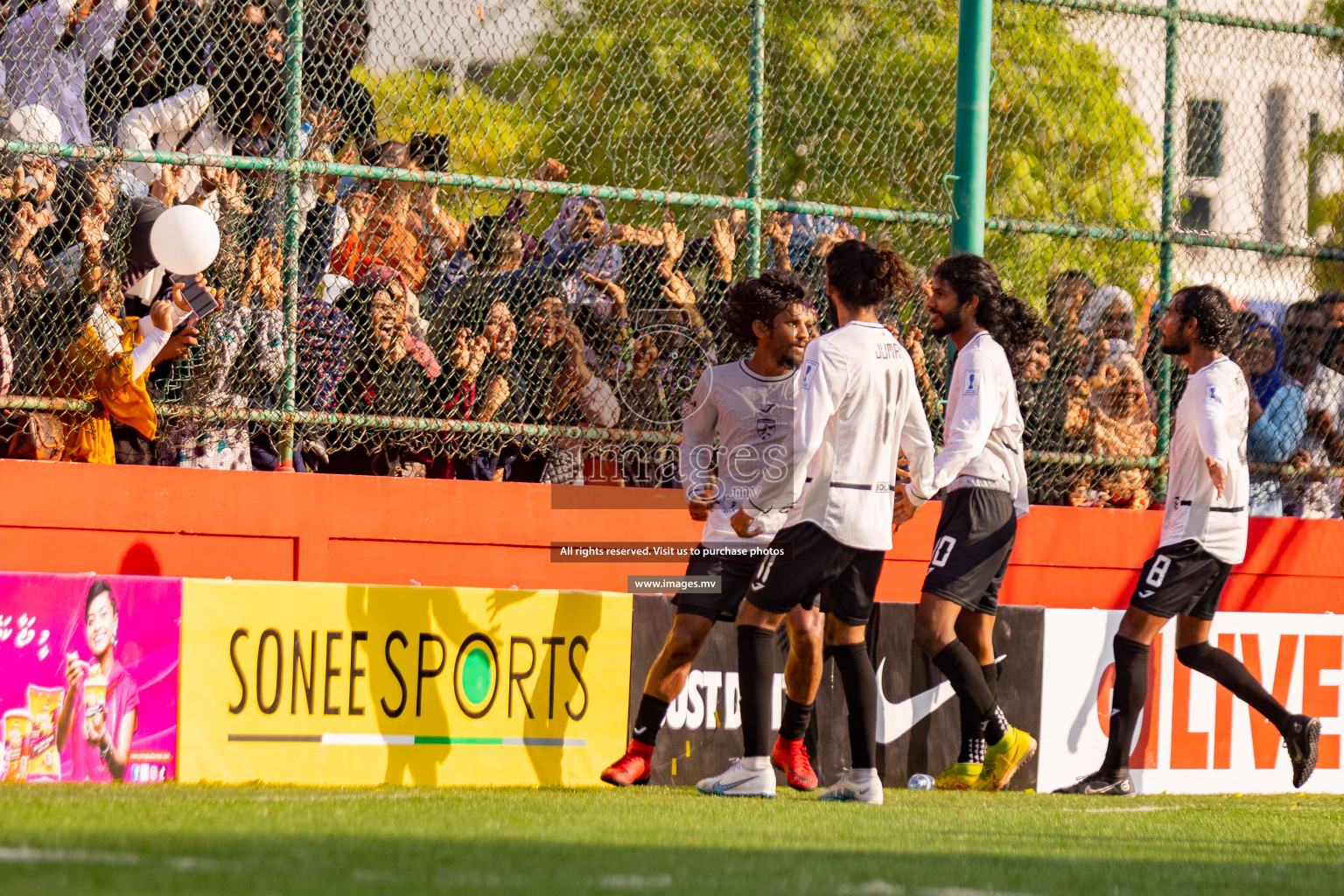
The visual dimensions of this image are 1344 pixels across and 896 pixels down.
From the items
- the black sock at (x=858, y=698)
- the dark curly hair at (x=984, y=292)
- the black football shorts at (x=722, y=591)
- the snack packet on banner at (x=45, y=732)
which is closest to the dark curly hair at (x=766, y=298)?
the dark curly hair at (x=984, y=292)

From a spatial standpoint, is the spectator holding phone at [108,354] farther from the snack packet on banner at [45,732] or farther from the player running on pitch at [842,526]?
the player running on pitch at [842,526]

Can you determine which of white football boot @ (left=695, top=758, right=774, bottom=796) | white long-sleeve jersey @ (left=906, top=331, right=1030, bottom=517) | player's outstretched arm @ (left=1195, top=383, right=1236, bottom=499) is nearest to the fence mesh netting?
white long-sleeve jersey @ (left=906, top=331, right=1030, bottom=517)

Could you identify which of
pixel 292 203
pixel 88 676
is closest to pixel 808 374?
pixel 292 203

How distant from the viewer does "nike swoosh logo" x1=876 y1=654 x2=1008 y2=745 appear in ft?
27.4

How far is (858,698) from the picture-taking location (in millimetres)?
7121

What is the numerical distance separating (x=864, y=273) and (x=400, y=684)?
8.36 feet

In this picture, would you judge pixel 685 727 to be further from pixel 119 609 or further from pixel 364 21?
pixel 364 21

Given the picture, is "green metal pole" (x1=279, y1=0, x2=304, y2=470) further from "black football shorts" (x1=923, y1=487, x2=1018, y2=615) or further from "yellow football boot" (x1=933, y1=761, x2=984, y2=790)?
"yellow football boot" (x1=933, y1=761, x2=984, y2=790)

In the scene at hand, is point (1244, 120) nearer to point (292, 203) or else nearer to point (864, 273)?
point (864, 273)

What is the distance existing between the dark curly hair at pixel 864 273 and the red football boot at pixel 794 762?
1877 mm

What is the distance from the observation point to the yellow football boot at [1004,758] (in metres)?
7.77

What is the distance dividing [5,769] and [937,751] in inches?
164

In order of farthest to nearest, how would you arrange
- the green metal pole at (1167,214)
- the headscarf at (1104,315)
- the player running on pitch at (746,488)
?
the green metal pole at (1167,214)
the headscarf at (1104,315)
the player running on pitch at (746,488)

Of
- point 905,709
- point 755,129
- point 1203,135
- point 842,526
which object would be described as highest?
point 1203,135
